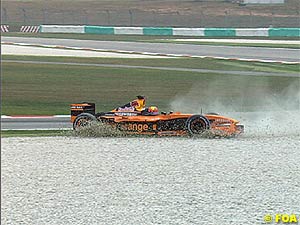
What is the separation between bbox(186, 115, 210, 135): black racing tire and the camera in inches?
800

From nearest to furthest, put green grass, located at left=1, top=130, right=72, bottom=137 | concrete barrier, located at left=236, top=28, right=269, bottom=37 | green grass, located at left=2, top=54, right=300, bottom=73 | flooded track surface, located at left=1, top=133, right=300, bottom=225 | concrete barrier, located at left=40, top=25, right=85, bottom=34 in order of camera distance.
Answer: flooded track surface, located at left=1, top=133, right=300, bottom=225
green grass, located at left=1, top=130, right=72, bottom=137
green grass, located at left=2, top=54, right=300, bottom=73
concrete barrier, located at left=236, top=28, right=269, bottom=37
concrete barrier, located at left=40, top=25, right=85, bottom=34

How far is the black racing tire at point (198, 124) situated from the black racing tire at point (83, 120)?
2506 mm

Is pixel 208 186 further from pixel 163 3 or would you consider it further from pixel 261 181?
pixel 163 3

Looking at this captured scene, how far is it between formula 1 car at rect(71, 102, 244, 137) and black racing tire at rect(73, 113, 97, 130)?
7 centimetres

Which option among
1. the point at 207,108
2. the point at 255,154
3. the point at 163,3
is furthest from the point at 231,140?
the point at 163,3

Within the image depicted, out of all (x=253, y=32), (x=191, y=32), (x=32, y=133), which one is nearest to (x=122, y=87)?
(x=32, y=133)

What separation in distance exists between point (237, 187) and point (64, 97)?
16185 mm

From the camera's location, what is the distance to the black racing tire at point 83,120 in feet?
69.2

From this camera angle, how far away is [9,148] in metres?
18.3

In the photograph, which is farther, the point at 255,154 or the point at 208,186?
the point at 255,154

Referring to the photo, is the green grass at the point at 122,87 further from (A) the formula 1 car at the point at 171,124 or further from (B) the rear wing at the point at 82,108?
(A) the formula 1 car at the point at 171,124

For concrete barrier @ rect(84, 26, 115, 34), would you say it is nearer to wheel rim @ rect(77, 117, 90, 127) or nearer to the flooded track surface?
wheel rim @ rect(77, 117, 90, 127)

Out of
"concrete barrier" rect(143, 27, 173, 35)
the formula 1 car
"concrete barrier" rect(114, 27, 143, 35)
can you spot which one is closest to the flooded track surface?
the formula 1 car

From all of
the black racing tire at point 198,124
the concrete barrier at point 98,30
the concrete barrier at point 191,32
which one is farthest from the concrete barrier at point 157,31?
the black racing tire at point 198,124
